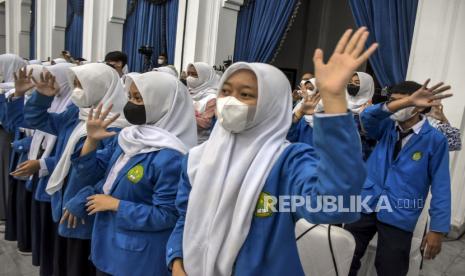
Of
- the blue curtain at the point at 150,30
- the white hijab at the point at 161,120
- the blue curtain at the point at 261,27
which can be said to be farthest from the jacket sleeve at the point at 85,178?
the blue curtain at the point at 150,30

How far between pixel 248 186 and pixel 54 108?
5.60 ft

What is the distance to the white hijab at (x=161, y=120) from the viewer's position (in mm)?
1488

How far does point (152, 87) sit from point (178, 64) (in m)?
4.37

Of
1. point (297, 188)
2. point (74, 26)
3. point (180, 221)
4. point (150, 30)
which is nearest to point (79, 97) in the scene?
point (180, 221)

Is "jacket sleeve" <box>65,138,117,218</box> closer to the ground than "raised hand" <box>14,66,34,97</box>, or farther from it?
closer to the ground

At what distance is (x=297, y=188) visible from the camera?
98cm

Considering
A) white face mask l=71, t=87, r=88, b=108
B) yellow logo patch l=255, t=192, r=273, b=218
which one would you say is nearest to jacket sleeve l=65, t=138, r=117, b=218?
white face mask l=71, t=87, r=88, b=108

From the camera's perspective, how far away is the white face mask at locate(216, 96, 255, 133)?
1078 mm

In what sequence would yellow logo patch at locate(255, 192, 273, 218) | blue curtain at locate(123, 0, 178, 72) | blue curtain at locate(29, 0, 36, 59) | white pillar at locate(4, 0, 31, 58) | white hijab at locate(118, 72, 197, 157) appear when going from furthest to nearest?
white pillar at locate(4, 0, 31, 58)
blue curtain at locate(29, 0, 36, 59)
blue curtain at locate(123, 0, 178, 72)
white hijab at locate(118, 72, 197, 157)
yellow logo patch at locate(255, 192, 273, 218)

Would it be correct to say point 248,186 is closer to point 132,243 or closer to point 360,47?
point 360,47

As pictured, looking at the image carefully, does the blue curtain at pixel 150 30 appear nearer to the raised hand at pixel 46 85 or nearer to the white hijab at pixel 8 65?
the white hijab at pixel 8 65

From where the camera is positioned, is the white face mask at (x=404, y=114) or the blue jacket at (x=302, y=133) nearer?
the white face mask at (x=404, y=114)

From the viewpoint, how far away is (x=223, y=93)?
1.18 m

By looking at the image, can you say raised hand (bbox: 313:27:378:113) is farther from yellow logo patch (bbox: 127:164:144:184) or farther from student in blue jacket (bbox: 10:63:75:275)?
student in blue jacket (bbox: 10:63:75:275)
